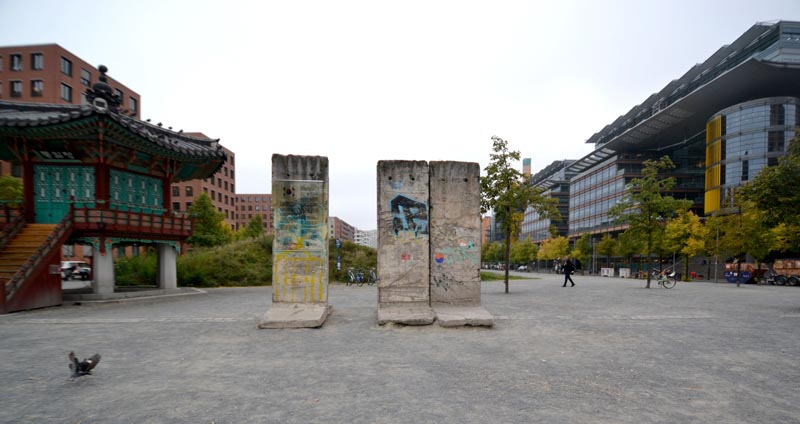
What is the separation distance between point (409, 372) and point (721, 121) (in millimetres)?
65720

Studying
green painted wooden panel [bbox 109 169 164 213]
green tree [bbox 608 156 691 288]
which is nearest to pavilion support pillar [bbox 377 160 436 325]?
green painted wooden panel [bbox 109 169 164 213]

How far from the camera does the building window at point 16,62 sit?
44.7m

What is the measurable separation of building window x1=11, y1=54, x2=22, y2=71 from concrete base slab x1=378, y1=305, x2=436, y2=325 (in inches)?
2455

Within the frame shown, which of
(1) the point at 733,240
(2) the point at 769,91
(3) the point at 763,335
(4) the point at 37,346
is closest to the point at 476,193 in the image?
(3) the point at 763,335

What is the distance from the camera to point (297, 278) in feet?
36.3

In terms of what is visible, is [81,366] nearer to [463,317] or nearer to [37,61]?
[463,317]

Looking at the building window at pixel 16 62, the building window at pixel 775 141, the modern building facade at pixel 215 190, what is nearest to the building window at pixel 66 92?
the building window at pixel 16 62

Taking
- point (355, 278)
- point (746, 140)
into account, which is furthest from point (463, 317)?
point (746, 140)

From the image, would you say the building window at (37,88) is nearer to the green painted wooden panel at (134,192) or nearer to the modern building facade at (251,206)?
the green painted wooden panel at (134,192)

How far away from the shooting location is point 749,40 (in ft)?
161

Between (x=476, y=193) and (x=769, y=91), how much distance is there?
208 ft

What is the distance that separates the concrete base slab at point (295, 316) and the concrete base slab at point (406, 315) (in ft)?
5.61

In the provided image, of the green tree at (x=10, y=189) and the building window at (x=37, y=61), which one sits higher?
the building window at (x=37, y=61)

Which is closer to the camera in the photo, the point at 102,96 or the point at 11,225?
the point at 11,225
